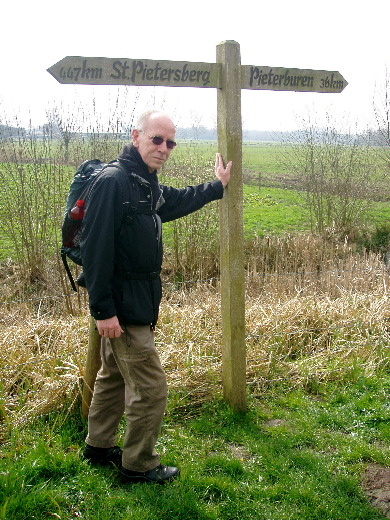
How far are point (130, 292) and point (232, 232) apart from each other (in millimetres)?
1162

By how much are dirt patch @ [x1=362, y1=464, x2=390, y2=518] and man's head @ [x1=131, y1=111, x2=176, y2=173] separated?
2.42 m

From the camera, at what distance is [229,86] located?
12.2 feet

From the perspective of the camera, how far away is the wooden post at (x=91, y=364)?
354 cm

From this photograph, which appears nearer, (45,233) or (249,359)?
(249,359)

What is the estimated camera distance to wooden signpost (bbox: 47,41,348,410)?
3383 mm

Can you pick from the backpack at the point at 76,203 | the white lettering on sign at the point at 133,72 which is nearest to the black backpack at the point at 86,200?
the backpack at the point at 76,203

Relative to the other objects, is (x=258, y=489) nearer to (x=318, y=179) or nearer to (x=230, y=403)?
(x=230, y=403)

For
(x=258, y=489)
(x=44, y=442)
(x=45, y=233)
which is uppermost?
(x=45, y=233)

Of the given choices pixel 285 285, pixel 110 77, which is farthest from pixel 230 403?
pixel 285 285

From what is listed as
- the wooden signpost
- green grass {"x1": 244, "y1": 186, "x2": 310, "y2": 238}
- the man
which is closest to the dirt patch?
the wooden signpost

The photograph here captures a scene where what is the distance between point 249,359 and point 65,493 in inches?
A: 87.7

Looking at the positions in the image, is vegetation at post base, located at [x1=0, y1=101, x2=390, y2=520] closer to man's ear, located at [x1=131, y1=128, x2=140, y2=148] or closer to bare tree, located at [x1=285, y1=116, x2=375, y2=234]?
man's ear, located at [x1=131, y1=128, x2=140, y2=148]

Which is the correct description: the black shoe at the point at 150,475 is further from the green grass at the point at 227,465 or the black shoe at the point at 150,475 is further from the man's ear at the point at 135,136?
the man's ear at the point at 135,136

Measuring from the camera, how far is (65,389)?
397 cm
